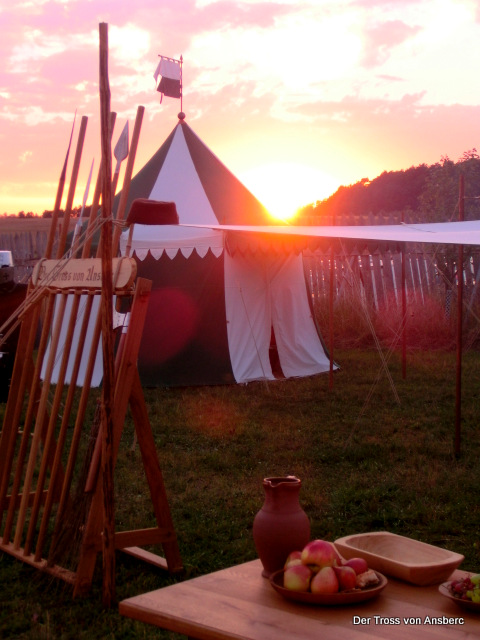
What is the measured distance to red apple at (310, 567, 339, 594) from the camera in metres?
1.92

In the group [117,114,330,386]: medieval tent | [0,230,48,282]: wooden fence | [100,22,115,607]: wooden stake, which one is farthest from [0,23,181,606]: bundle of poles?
[0,230,48,282]: wooden fence

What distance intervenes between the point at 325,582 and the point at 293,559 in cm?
18

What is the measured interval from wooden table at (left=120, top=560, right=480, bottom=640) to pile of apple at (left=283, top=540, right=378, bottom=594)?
0.05m

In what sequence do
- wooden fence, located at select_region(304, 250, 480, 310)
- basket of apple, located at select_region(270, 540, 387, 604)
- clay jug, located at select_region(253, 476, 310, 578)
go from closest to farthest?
basket of apple, located at select_region(270, 540, 387, 604)
clay jug, located at select_region(253, 476, 310, 578)
wooden fence, located at select_region(304, 250, 480, 310)

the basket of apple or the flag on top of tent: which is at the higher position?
the flag on top of tent

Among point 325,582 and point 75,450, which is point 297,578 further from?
point 75,450

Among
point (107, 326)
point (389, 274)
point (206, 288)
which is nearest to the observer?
point (107, 326)

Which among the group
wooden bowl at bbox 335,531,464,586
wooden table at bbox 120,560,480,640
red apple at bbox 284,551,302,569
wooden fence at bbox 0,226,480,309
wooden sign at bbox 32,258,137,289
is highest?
wooden sign at bbox 32,258,137,289

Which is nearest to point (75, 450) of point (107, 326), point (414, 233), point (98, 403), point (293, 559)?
point (98, 403)

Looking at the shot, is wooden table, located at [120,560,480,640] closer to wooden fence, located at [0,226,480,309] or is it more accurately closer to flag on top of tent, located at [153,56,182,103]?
flag on top of tent, located at [153,56,182,103]

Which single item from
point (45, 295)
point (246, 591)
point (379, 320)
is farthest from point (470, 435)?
point (379, 320)

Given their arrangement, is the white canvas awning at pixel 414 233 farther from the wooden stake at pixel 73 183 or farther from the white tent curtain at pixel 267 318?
the wooden stake at pixel 73 183

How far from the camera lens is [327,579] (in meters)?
1.93

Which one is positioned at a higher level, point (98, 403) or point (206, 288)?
point (206, 288)
